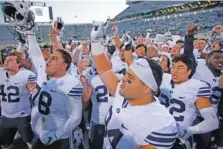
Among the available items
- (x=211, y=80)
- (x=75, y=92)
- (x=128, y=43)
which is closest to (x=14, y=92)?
(x=75, y=92)

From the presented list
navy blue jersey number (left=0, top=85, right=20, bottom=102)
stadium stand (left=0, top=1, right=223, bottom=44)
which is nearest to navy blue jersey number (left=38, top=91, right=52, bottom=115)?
navy blue jersey number (left=0, top=85, right=20, bottom=102)

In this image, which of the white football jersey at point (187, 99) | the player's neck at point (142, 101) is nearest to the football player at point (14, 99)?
the white football jersey at point (187, 99)

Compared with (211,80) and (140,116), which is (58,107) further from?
(211,80)

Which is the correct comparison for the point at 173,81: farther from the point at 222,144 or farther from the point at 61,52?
the point at 222,144

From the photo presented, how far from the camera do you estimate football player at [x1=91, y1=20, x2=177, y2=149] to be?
1.79 meters

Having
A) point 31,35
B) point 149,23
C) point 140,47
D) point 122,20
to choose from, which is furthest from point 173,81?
point 122,20

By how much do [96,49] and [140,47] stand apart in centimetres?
347

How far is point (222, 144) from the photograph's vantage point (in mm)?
4457

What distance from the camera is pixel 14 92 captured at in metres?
3.92

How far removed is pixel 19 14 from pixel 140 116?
79.3 inches

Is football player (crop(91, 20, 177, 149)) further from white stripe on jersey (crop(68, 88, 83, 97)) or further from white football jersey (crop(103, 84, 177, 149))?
white stripe on jersey (crop(68, 88, 83, 97))

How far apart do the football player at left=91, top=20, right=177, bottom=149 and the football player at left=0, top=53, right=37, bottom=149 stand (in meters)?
2.07

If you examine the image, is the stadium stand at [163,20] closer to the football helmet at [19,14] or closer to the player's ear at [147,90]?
the football helmet at [19,14]

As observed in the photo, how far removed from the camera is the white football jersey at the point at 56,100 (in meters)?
2.91
